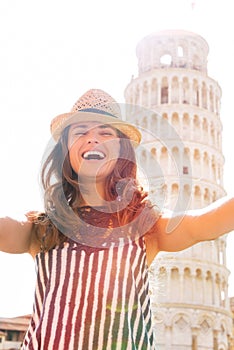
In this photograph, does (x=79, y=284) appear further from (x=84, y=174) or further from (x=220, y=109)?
(x=220, y=109)

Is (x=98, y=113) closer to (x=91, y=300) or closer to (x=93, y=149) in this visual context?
(x=93, y=149)

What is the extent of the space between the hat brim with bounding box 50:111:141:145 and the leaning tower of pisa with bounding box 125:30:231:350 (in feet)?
73.5

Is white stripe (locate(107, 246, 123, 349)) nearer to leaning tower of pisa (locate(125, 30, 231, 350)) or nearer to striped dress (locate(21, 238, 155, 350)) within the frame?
striped dress (locate(21, 238, 155, 350))

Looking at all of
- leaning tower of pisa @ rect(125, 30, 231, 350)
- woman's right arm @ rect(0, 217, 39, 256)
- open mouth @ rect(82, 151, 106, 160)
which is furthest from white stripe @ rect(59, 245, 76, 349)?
leaning tower of pisa @ rect(125, 30, 231, 350)

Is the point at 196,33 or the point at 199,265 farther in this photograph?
the point at 196,33

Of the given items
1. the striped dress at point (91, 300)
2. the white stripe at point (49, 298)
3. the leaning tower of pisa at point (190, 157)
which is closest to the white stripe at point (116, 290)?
the striped dress at point (91, 300)

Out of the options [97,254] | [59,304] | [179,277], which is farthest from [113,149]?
[179,277]

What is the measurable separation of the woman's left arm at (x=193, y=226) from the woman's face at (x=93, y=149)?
0.64 feet

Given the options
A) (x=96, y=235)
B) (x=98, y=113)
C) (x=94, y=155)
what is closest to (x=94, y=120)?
(x=98, y=113)

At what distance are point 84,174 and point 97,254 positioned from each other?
0.21 meters

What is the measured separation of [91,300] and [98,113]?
1.65 feet

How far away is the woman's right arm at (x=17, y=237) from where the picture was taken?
1336 mm

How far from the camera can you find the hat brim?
150 cm

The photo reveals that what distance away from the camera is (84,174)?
1.41m
